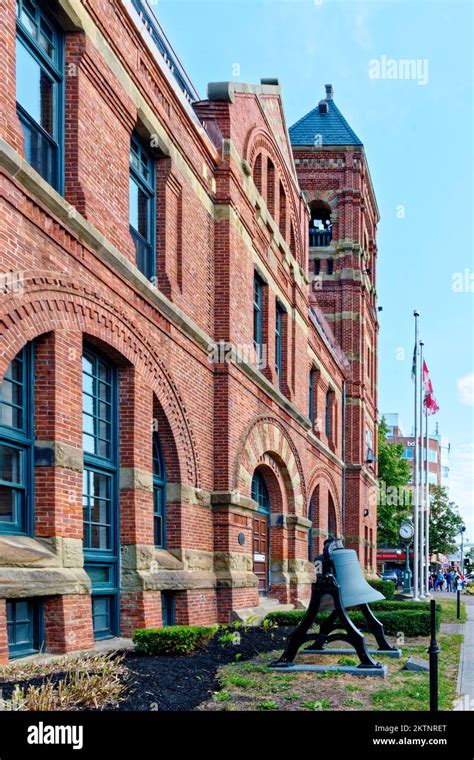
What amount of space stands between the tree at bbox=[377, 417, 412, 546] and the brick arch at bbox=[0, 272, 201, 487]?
43.9m

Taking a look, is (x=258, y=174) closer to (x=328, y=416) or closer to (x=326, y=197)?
(x=328, y=416)

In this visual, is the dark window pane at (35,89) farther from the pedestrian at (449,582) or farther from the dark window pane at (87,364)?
the pedestrian at (449,582)

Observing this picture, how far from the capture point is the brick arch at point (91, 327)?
993cm

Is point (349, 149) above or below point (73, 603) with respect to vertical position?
above

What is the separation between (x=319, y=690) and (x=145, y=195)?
8.62 m

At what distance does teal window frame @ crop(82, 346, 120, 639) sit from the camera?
41.1 ft

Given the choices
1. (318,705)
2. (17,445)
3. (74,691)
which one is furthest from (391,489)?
(74,691)

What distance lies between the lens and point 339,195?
4191cm

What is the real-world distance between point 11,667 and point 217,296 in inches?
407

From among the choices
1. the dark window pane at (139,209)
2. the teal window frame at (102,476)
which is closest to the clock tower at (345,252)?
the dark window pane at (139,209)

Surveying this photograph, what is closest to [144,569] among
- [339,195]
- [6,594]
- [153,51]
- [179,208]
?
[6,594]

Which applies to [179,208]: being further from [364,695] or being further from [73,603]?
[364,695]

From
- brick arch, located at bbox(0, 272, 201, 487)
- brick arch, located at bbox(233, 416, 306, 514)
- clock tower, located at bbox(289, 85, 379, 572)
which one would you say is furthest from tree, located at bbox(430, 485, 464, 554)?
brick arch, located at bbox(0, 272, 201, 487)

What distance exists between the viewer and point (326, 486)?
33.2m
